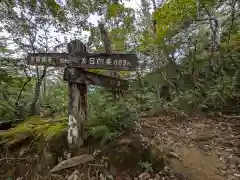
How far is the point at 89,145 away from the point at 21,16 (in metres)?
4.41

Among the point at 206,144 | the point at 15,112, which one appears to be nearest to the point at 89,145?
the point at 206,144

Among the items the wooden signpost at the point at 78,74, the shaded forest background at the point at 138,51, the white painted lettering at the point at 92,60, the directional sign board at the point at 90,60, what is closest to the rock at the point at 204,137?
the shaded forest background at the point at 138,51

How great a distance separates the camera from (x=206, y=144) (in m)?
4.04

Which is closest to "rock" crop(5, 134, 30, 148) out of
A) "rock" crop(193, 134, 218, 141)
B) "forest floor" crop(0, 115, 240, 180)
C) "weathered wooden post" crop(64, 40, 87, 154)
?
"forest floor" crop(0, 115, 240, 180)

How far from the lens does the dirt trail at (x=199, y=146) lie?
3.16 metres

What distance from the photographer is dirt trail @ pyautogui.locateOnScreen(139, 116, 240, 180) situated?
10.4ft

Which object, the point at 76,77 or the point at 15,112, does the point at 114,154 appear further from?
the point at 15,112

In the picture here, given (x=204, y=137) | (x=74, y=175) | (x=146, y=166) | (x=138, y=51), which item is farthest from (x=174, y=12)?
(x=74, y=175)

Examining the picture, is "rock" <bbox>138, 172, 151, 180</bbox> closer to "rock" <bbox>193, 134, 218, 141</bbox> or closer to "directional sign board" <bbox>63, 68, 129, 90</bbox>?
"directional sign board" <bbox>63, 68, 129, 90</bbox>

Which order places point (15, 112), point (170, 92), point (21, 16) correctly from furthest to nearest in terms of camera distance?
point (170, 92) → point (15, 112) → point (21, 16)

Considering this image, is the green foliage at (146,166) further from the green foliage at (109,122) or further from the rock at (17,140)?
the rock at (17,140)

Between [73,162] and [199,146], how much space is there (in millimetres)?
2439

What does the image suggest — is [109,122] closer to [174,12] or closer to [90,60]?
[90,60]

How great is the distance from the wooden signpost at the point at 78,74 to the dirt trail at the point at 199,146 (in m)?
1.26
